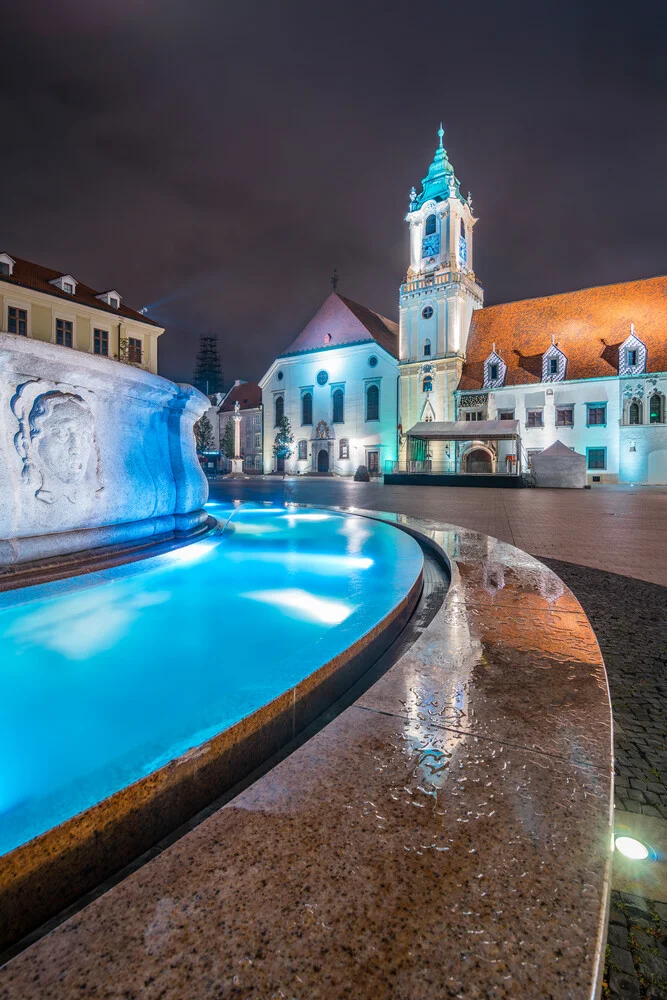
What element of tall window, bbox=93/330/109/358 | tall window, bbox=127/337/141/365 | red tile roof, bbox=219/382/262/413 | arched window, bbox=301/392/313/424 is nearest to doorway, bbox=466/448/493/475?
arched window, bbox=301/392/313/424

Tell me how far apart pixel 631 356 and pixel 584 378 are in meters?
3.22

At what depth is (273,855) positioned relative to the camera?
998mm

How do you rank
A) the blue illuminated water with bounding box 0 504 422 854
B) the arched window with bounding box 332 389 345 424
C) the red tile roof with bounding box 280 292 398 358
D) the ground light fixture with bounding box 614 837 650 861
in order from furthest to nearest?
1. the arched window with bounding box 332 389 345 424
2. the red tile roof with bounding box 280 292 398 358
3. the blue illuminated water with bounding box 0 504 422 854
4. the ground light fixture with bounding box 614 837 650 861

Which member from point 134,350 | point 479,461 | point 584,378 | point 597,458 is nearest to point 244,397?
point 134,350

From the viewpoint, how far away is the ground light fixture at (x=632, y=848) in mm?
1258

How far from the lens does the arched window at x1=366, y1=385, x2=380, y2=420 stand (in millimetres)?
42188

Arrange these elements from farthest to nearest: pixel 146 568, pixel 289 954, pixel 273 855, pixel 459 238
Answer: pixel 459 238 < pixel 146 568 < pixel 273 855 < pixel 289 954

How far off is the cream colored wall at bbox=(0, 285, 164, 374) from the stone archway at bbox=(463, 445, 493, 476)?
24.0 m

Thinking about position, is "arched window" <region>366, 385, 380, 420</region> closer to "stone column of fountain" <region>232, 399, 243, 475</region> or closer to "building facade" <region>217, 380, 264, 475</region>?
"stone column of fountain" <region>232, 399, 243, 475</region>

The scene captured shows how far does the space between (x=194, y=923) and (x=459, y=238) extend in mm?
46993

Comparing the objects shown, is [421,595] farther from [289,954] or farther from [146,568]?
[289,954]

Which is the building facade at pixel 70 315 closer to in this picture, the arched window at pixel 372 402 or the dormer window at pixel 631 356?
the arched window at pixel 372 402

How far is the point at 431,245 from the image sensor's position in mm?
40844

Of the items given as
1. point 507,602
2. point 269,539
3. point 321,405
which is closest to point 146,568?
point 269,539
